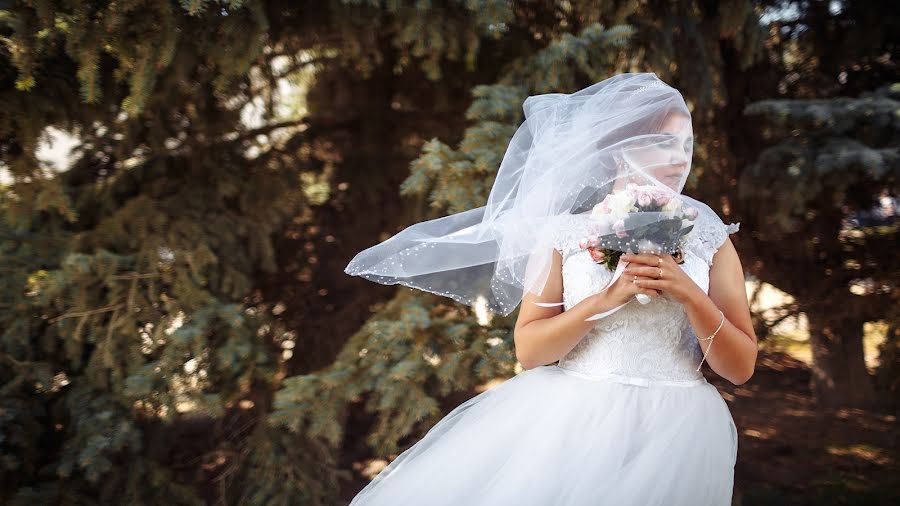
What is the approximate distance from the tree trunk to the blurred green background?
12cm

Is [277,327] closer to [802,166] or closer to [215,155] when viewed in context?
[215,155]

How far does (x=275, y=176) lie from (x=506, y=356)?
2.17 m

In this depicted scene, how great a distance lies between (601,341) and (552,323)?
0.66ft

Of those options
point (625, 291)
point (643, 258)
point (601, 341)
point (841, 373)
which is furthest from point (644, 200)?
point (841, 373)

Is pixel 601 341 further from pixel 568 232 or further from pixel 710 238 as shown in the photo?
pixel 710 238

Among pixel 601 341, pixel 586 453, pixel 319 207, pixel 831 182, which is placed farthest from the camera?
pixel 319 207

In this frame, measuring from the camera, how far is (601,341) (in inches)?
75.5

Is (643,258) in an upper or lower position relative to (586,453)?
upper

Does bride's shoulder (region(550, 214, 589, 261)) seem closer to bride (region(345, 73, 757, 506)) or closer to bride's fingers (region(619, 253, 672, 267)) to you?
bride (region(345, 73, 757, 506))

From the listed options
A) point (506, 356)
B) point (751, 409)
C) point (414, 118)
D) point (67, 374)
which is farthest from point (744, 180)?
point (67, 374)

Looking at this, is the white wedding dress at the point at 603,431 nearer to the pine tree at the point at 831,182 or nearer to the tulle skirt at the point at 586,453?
the tulle skirt at the point at 586,453

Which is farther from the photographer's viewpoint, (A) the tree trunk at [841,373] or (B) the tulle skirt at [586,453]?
(A) the tree trunk at [841,373]

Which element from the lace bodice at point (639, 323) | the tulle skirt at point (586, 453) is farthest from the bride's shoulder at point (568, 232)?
the tulle skirt at point (586, 453)

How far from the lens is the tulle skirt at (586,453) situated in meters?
1.75
